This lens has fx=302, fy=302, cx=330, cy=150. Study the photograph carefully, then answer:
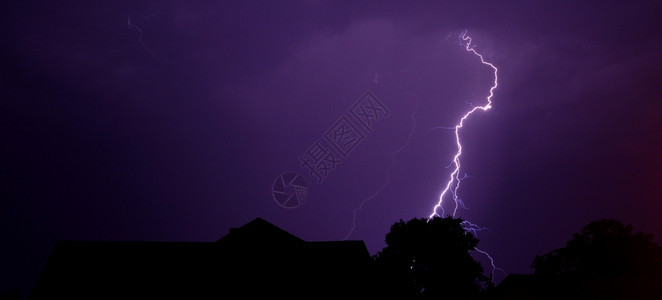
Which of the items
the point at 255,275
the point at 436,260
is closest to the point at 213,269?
the point at 255,275

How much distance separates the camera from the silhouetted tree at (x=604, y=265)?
8.74 m

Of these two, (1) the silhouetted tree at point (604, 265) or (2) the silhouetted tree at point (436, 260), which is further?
(2) the silhouetted tree at point (436, 260)

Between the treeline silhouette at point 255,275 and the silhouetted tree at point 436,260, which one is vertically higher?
the silhouetted tree at point 436,260

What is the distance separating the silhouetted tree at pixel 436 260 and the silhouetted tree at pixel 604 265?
3.98 metres

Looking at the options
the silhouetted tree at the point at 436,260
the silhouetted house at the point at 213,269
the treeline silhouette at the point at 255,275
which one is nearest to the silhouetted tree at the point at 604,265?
the treeline silhouette at the point at 255,275

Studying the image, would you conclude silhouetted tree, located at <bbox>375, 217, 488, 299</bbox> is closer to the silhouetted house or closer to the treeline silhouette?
the treeline silhouette

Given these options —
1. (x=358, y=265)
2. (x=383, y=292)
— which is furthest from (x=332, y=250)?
(x=383, y=292)

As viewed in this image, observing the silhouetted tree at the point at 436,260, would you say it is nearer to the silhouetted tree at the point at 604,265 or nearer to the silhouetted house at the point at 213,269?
the silhouetted tree at the point at 604,265

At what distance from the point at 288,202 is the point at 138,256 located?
11.9m

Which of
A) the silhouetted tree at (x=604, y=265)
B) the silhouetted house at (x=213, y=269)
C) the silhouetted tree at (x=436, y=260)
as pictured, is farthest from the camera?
the silhouetted tree at (x=436, y=260)

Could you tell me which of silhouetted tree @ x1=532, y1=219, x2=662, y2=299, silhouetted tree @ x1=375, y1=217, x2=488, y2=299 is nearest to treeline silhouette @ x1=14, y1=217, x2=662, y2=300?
silhouetted tree @ x1=532, y1=219, x2=662, y2=299

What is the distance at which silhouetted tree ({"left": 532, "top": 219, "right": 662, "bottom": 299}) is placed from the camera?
8742 millimetres

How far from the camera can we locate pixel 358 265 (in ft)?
38.3

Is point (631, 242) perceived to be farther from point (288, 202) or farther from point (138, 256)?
point (138, 256)
